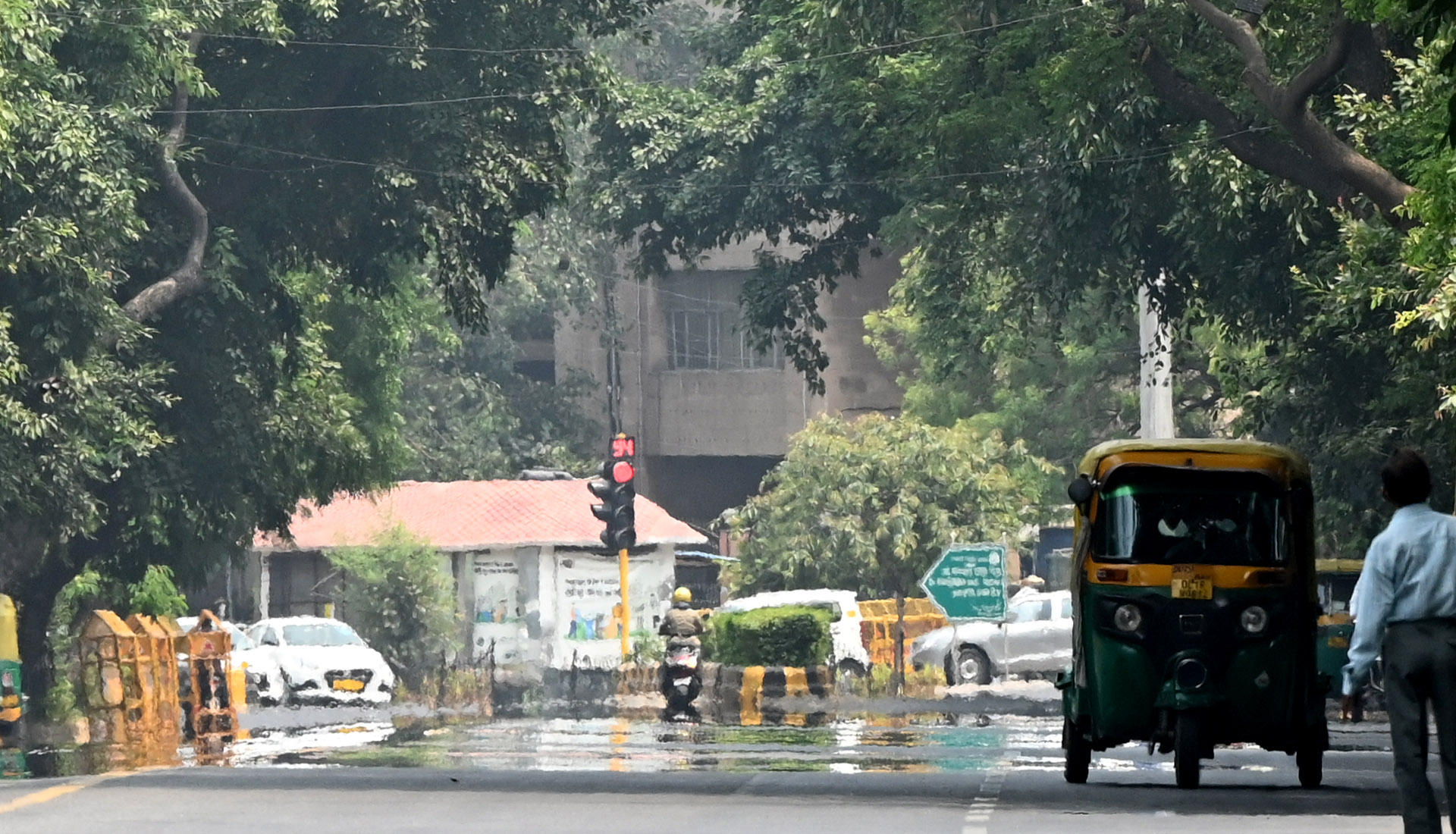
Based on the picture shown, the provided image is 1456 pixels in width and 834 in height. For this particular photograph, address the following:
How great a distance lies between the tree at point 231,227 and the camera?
27.8 meters

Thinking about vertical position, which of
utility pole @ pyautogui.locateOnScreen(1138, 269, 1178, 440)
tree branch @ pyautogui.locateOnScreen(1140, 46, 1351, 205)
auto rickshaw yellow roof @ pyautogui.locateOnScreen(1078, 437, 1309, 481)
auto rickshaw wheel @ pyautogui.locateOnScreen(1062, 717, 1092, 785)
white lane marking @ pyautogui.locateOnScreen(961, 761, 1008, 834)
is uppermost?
tree branch @ pyautogui.locateOnScreen(1140, 46, 1351, 205)

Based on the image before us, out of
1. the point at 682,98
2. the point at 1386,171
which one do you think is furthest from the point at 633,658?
the point at 1386,171

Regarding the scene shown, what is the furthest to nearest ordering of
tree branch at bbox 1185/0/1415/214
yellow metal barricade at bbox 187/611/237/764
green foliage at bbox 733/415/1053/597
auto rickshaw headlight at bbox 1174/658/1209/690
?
1. green foliage at bbox 733/415/1053/597
2. yellow metal barricade at bbox 187/611/237/764
3. tree branch at bbox 1185/0/1415/214
4. auto rickshaw headlight at bbox 1174/658/1209/690

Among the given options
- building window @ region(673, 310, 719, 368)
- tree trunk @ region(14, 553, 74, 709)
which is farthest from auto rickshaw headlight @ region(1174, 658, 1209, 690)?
building window @ region(673, 310, 719, 368)

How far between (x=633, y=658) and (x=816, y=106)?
9960 millimetres

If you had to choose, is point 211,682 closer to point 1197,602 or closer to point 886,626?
point 886,626

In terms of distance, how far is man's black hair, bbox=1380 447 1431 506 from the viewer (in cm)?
961

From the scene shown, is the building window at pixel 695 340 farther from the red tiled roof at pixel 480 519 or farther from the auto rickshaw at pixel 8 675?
the auto rickshaw at pixel 8 675

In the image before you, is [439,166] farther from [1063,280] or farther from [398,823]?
[398,823]

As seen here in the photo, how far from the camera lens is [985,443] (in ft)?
155

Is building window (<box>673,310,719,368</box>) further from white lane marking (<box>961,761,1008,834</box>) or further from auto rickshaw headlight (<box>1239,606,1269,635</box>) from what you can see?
auto rickshaw headlight (<box>1239,606,1269,635</box>)

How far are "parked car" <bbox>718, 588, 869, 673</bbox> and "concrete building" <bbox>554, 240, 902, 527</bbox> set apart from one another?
59.5 feet

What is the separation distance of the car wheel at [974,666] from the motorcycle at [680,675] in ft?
21.7

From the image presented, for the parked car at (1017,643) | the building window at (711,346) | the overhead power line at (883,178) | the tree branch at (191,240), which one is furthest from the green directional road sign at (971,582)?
the building window at (711,346)
